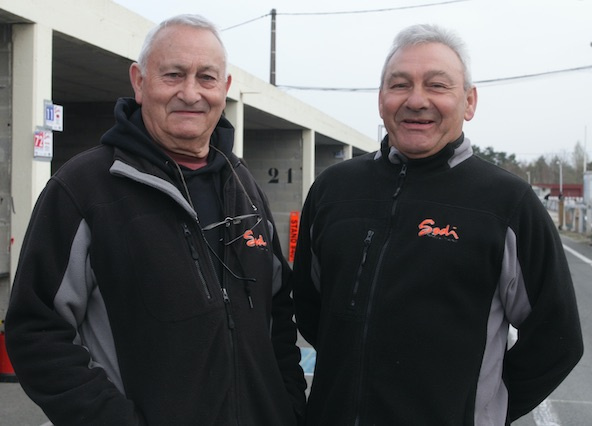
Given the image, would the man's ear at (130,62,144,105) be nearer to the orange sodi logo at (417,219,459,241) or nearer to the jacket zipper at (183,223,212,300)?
the jacket zipper at (183,223,212,300)

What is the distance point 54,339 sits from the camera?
198 cm

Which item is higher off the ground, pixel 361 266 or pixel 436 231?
pixel 436 231

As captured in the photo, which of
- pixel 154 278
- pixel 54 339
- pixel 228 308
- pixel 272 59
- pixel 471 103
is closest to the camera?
pixel 54 339

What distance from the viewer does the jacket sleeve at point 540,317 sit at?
2.27m

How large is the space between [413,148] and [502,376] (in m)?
0.92

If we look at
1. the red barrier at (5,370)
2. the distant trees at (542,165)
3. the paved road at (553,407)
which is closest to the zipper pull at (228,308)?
the paved road at (553,407)

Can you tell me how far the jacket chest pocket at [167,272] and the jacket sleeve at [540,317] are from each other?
3.64 feet

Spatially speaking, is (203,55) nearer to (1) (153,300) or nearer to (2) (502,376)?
(1) (153,300)

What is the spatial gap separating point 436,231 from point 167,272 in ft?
3.15

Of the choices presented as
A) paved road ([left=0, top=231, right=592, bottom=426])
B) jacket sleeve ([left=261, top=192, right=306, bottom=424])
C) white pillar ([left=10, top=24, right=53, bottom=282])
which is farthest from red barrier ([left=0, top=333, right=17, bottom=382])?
jacket sleeve ([left=261, top=192, right=306, bottom=424])

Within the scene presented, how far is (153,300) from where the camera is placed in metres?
2.08

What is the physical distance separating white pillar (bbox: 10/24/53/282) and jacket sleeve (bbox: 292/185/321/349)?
13.7 ft

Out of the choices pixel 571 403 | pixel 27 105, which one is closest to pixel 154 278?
pixel 27 105

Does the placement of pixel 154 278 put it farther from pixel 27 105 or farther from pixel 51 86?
pixel 51 86
